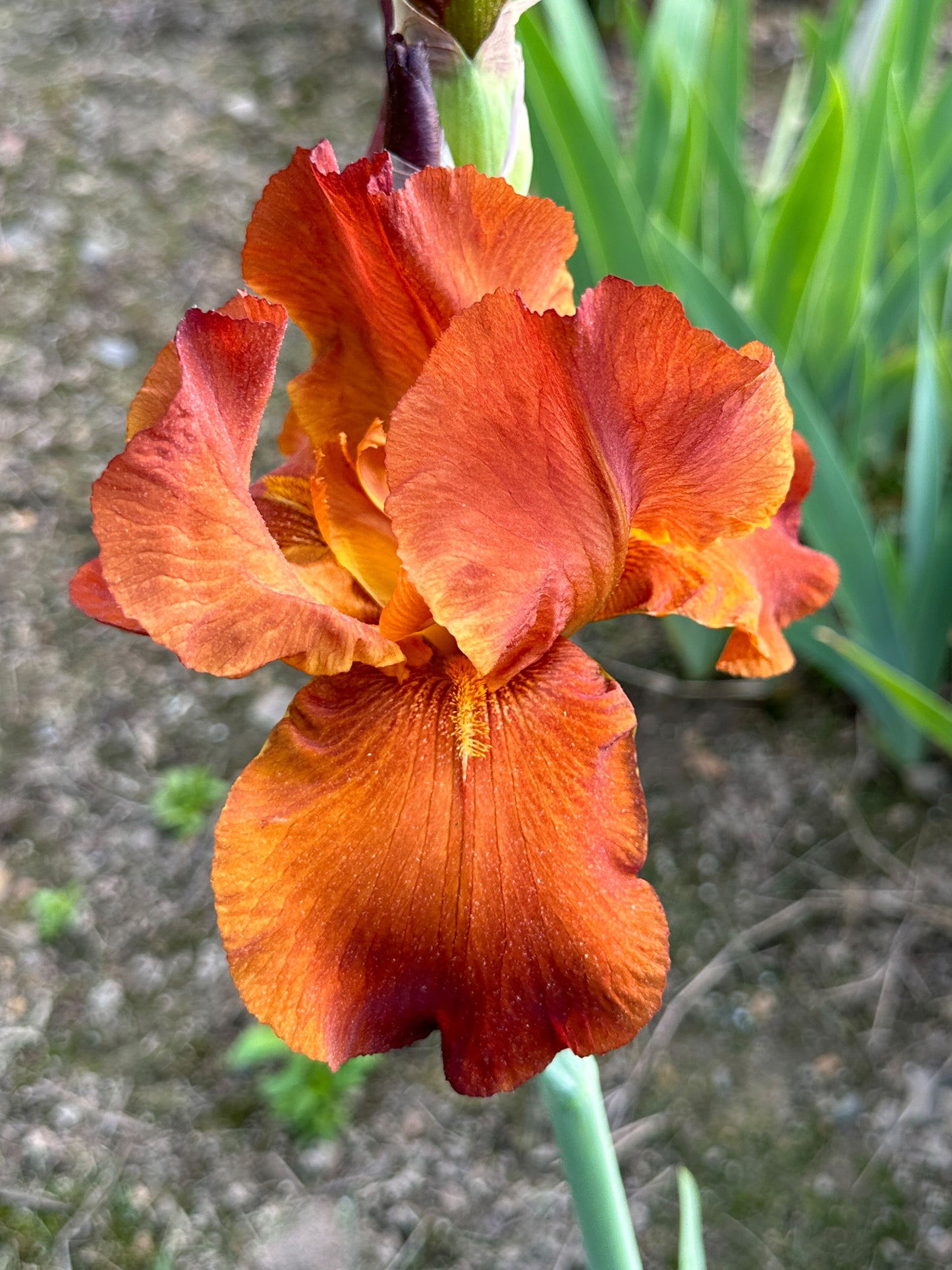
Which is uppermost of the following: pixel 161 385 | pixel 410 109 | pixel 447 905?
pixel 410 109

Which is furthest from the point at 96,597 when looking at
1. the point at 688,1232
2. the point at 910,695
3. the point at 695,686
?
the point at 695,686

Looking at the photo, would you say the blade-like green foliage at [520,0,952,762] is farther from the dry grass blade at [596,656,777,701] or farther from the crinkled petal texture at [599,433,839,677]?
the crinkled petal texture at [599,433,839,677]

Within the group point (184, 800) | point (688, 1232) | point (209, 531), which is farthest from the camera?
point (184, 800)

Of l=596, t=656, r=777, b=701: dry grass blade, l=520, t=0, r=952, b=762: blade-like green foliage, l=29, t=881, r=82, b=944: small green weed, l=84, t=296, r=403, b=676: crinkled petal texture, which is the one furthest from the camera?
l=596, t=656, r=777, b=701: dry grass blade

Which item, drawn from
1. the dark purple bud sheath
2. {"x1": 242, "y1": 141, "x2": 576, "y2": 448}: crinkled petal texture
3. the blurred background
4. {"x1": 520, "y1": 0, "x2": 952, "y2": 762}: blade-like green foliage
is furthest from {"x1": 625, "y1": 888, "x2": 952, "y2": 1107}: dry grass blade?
the dark purple bud sheath

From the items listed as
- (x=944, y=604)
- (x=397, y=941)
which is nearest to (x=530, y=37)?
(x=944, y=604)

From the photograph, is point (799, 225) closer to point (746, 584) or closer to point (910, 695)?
point (910, 695)
